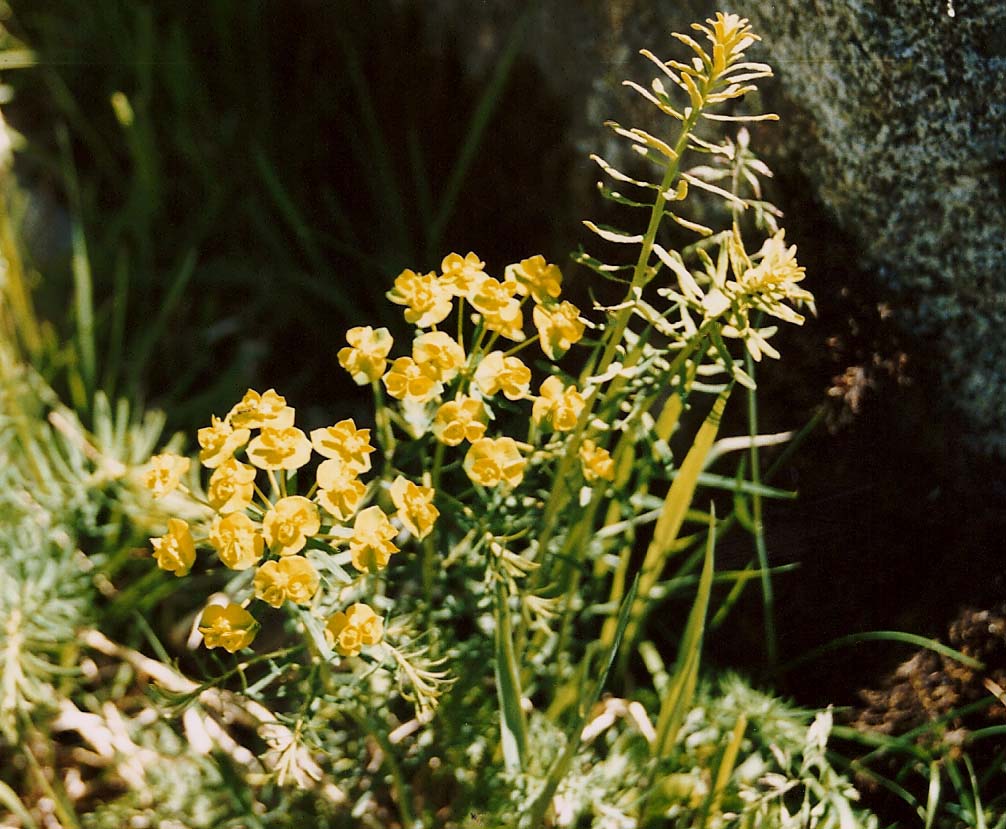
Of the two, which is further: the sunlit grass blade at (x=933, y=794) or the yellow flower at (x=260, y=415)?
the sunlit grass blade at (x=933, y=794)

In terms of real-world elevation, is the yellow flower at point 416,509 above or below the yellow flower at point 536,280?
below

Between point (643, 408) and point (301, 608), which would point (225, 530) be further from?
point (643, 408)

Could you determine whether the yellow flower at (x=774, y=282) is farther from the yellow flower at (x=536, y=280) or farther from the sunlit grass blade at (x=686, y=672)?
the sunlit grass blade at (x=686, y=672)

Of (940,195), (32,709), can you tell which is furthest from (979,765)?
(32,709)

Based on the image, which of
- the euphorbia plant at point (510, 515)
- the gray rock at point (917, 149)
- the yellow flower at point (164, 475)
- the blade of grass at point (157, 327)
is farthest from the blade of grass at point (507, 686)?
the blade of grass at point (157, 327)

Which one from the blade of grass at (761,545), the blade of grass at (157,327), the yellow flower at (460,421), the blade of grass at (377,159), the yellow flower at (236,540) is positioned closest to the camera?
the yellow flower at (236,540)

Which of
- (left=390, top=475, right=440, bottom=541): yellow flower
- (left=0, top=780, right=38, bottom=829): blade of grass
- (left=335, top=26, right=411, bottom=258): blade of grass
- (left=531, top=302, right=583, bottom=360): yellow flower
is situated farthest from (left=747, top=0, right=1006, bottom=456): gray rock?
(left=0, top=780, right=38, bottom=829): blade of grass

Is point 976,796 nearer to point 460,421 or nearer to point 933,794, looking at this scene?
point 933,794

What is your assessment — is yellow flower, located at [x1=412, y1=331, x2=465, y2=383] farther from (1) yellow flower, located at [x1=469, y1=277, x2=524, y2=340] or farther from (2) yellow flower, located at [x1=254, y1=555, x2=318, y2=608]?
(2) yellow flower, located at [x1=254, y1=555, x2=318, y2=608]
